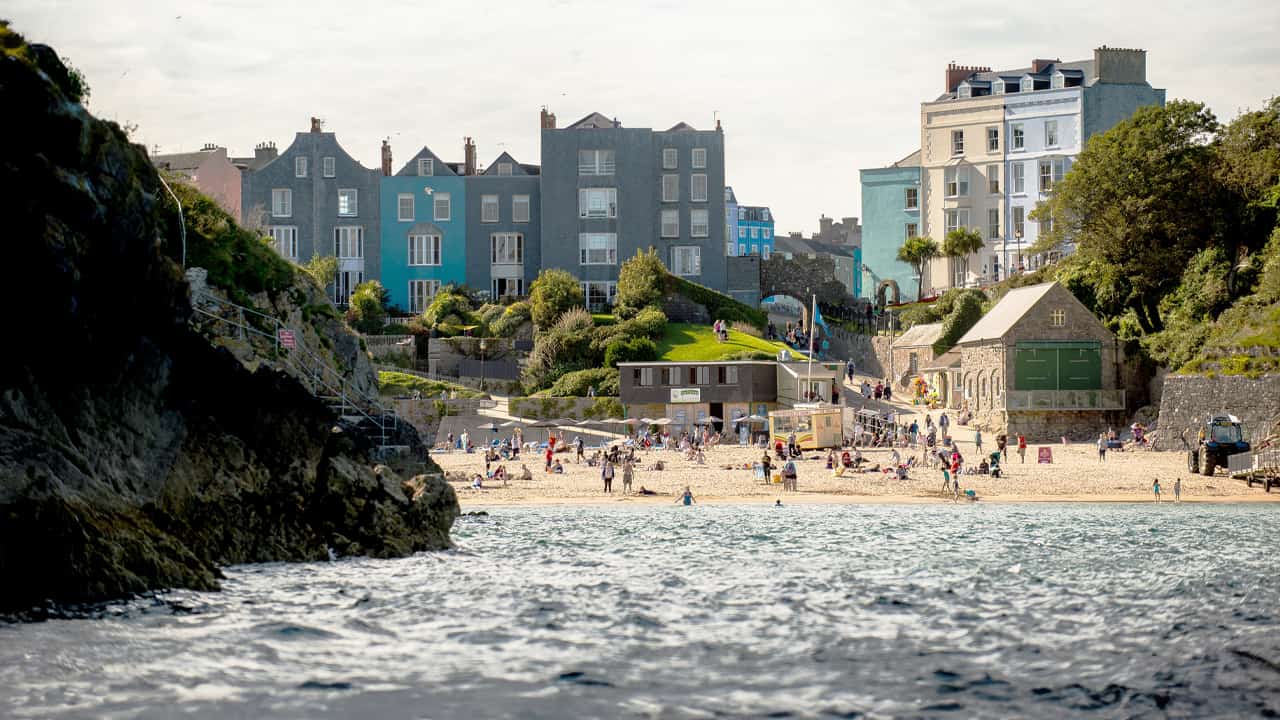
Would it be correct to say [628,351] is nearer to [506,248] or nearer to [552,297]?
[552,297]

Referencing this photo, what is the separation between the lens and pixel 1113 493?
125 ft

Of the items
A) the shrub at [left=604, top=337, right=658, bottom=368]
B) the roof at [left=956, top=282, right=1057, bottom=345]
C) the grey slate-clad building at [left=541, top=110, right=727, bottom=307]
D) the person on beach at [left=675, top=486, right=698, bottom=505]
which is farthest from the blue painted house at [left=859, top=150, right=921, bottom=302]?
the person on beach at [left=675, top=486, right=698, bottom=505]

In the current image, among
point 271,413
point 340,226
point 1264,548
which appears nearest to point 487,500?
point 271,413

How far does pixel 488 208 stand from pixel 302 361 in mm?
48211

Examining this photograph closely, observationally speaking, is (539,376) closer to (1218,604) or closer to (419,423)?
(419,423)

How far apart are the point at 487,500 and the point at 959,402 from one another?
81.3ft

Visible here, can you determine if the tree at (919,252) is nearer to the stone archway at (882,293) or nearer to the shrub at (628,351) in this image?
the stone archway at (882,293)

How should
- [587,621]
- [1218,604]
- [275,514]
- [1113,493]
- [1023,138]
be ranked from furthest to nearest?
1. [1023,138]
2. [1113,493]
3. [275,514]
4. [1218,604]
5. [587,621]

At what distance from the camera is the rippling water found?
12906 millimetres

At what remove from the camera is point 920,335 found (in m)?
62.2

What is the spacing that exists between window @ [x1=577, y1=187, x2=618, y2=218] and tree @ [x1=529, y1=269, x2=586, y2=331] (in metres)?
5.59

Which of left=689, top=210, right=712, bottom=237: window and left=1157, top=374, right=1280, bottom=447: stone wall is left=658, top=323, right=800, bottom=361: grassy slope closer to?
left=689, top=210, right=712, bottom=237: window

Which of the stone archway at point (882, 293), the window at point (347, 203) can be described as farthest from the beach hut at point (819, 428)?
the window at point (347, 203)

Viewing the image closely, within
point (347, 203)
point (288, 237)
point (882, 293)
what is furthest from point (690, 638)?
point (882, 293)
